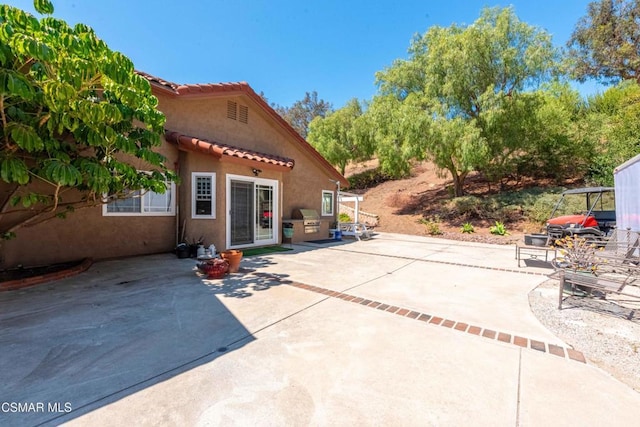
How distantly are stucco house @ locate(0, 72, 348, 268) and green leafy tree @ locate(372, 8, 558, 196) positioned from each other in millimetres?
8639

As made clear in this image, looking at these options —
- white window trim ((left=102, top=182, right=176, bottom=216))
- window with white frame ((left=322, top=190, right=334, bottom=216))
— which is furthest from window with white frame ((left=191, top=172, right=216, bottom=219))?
window with white frame ((left=322, top=190, right=334, bottom=216))

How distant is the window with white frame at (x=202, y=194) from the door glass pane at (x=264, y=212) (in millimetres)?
1916

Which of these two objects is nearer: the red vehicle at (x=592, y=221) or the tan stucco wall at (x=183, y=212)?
the tan stucco wall at (x=183, y=212)

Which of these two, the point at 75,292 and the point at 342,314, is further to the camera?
the point at 75,292

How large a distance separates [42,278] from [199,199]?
13.9 feet

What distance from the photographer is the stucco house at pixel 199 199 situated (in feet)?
24.3

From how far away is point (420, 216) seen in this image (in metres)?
19.5

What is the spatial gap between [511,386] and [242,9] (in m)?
13.8

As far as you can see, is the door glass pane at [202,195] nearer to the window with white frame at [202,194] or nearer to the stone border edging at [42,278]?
the window with white frame at [202,194]

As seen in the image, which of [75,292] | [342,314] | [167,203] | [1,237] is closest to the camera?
[342,314]

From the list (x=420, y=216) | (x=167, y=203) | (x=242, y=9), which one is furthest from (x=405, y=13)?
(x=167, y=203)

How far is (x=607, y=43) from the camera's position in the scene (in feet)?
66.8

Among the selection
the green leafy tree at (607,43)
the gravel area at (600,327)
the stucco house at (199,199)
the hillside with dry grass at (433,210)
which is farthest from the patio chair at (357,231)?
the green leafy tree at (607,43)

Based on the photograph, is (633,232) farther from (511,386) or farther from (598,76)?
(598,76)
